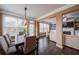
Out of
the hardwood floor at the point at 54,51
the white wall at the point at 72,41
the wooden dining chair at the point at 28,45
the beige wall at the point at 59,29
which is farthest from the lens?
the beige wall at the point at 59,29

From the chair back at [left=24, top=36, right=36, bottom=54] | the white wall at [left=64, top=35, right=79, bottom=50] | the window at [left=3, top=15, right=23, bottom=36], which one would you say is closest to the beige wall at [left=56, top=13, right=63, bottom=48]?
the white wall at [left=64, top=35, right=79, bottom=50]

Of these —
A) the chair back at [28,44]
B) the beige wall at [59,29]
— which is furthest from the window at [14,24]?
the beige wall at [59,29]

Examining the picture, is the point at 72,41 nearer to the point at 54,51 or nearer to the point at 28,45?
the point at 54,51

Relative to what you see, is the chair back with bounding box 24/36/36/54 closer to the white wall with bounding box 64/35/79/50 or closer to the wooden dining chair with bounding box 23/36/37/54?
the wooden dining chair with bounding box 23/36/37/54

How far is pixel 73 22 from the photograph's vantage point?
263 inches

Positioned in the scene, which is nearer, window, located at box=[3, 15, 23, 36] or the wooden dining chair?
the wooden dining chair

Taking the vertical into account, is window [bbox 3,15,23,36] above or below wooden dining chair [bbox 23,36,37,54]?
above

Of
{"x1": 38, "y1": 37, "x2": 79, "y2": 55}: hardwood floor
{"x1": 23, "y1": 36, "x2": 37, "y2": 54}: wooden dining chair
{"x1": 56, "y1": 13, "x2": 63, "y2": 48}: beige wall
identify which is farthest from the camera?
{"x1": 56, "y1": 13, "x2": 63, "y2": 48}: beige wall

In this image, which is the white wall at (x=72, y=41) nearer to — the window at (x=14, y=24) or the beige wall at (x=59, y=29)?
the beige wall at (x=59, y=29)
